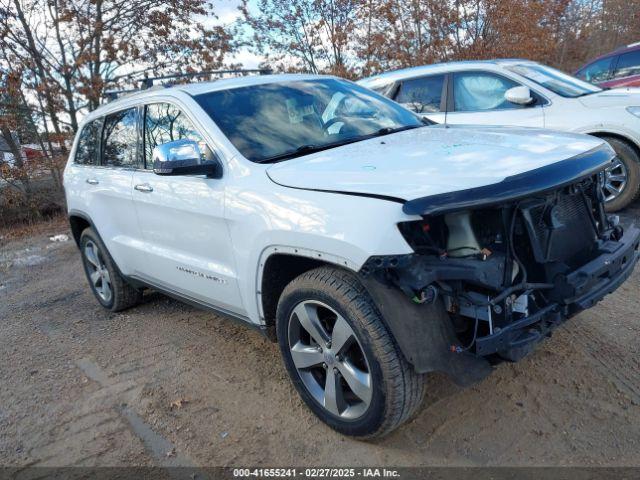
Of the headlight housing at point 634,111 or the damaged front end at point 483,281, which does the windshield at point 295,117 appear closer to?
the damaged front end at point 483,281

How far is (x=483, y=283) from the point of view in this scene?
2.29m

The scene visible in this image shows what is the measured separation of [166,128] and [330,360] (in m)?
2.06

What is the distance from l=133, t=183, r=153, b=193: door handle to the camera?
374 centimetres

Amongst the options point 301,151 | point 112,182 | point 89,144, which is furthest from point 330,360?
point 89,144

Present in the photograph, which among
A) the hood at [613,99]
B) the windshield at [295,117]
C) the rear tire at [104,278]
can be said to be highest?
the windshield at [295,117]

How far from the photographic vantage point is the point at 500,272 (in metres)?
2.35


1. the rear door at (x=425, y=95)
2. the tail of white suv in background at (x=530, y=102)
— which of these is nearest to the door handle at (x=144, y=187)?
the tail of white suv in background at (x=530, y=102)

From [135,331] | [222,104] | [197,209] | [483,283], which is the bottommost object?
[135,331]

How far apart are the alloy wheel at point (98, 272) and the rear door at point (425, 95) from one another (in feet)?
13.5

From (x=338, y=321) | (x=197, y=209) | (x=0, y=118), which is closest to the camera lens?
(x=338, y=321)

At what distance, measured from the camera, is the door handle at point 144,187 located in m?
3.74

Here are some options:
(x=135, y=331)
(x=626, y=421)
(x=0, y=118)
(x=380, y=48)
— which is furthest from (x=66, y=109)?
(x=626, y=421)

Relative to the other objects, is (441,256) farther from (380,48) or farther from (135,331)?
(380,48)

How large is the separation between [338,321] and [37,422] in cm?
211
